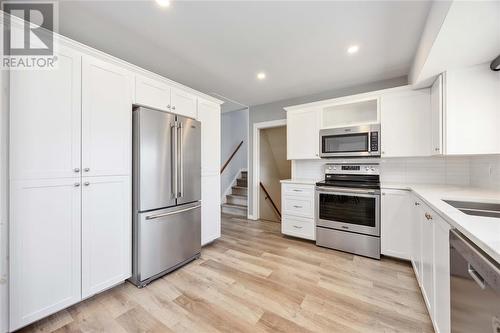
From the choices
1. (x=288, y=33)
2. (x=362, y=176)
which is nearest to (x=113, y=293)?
(x=288, y=33)

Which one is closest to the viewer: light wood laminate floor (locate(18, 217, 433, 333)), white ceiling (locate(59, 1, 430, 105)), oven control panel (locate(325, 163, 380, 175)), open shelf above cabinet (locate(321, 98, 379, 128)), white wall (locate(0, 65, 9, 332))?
white wall (locate(0, 65, 9, 332))

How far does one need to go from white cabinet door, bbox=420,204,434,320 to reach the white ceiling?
5.61 feet

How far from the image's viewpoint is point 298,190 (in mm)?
3135

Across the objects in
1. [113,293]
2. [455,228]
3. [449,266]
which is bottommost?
[113,293]

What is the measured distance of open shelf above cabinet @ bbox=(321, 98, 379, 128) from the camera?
310 cm

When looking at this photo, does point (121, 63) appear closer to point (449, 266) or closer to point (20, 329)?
point (20, 329)

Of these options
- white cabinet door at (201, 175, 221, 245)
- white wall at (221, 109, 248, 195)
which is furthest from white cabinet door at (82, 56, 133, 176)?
white wall at (221, 109, 248, 195)

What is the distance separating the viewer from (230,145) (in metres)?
6.13

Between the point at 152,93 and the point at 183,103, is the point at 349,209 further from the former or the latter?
the point at 152,93

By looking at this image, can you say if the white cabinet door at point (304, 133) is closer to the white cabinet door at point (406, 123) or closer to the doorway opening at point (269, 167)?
the doorway opening at point (269, 167)

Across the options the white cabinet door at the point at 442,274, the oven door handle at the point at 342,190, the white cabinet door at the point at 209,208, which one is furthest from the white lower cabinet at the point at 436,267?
the white cabinet door at the point at 209,208

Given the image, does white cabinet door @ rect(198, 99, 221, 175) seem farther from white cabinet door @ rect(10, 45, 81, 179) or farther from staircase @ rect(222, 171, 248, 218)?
staircase @ rect(222, 171, 248, 218)

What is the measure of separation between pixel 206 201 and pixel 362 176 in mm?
2368

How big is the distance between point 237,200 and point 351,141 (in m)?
3.19
